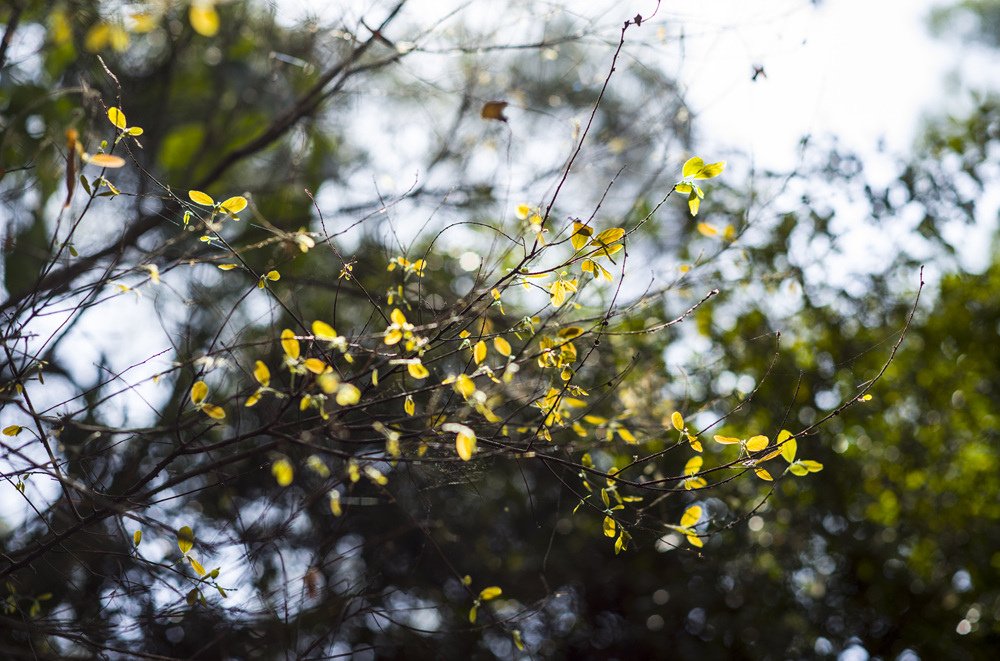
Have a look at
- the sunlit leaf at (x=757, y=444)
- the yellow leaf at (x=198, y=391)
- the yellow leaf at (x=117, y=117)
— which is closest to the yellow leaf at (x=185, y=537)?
the yellow leaf at (x=198, y=391)

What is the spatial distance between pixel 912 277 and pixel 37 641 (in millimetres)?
4171

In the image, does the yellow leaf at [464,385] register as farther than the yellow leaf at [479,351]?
No

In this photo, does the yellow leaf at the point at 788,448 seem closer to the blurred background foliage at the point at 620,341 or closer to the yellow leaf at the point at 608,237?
the yellow leaf at the point at 608,237

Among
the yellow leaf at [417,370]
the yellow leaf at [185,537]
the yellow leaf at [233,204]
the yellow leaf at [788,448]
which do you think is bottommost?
the yellow leaf at [185,537]

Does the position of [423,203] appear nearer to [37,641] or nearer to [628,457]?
[628,457]

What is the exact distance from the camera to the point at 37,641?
2.31 m

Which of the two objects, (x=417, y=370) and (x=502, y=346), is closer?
(x=417, y=370)

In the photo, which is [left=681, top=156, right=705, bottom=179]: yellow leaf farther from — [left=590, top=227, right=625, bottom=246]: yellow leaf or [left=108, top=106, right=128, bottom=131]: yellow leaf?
[left=108, top=106, right=128, bottom=131]: yellow leaf

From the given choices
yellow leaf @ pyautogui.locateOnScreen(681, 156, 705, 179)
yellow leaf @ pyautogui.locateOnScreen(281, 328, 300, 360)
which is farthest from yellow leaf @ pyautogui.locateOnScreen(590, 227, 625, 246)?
yellow leaf @ pyautogui.locateOnScreen(281, 328, 300, 360)

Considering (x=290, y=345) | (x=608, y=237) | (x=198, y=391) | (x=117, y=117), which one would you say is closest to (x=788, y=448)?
(x=608, y=237)

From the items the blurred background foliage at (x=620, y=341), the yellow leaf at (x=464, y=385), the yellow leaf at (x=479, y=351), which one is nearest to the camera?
the yellow leaf at (x=464, y=385)

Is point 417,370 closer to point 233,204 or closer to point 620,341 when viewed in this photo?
point 233,204

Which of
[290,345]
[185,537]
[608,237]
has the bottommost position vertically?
[185,537]

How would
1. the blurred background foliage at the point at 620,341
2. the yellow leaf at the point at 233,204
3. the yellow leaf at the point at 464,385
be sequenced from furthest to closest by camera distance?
the blurred background foliage at the point at 620,341, the yellow leaf at the point at 233,204, the yellow leaf at the point at 464,385
